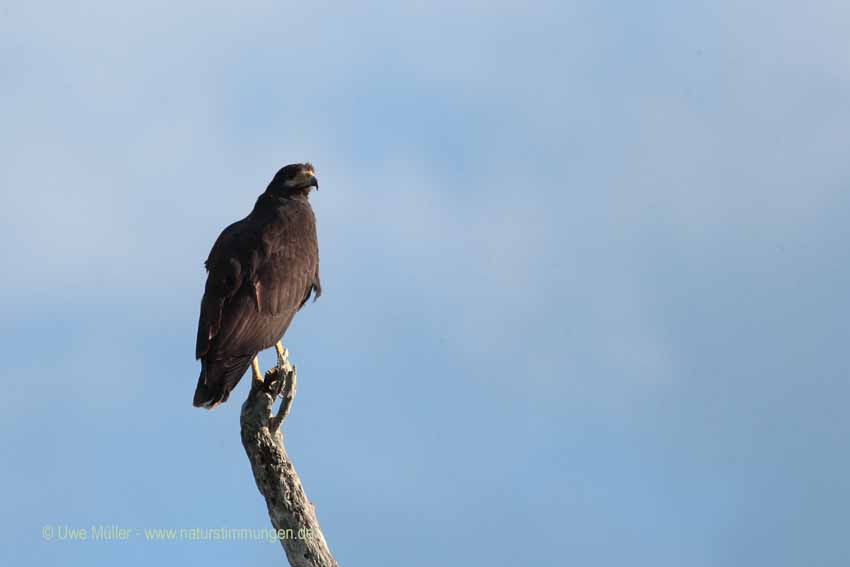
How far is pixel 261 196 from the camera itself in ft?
45.0

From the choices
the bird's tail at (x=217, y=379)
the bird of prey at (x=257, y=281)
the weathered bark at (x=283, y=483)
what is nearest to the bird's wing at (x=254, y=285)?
the bird of prey at (x=257, y=281)

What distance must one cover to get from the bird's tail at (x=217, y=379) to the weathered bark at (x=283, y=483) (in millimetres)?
846

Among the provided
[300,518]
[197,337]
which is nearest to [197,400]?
[197,337]

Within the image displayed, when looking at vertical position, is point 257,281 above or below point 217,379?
above

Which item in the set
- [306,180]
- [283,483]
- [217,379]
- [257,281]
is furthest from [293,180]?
[283,483]

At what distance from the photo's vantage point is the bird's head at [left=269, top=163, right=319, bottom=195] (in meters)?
13.6

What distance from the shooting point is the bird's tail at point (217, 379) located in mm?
11125

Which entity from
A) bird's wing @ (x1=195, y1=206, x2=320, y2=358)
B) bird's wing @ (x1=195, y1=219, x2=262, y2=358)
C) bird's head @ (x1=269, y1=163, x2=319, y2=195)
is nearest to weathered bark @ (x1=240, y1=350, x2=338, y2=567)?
bird's wing @ (x1=195, y1=206, x2=320, y2=358)

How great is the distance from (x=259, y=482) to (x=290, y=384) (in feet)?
2.78

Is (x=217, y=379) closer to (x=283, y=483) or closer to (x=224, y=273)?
(x=224, y=273)

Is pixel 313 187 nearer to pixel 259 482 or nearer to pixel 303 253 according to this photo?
pixel 303 253

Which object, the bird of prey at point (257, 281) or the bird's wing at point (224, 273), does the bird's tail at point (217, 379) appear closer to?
the bird of prey at point (257, 281)

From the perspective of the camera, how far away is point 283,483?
1013cm

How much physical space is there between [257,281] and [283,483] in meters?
2.67
